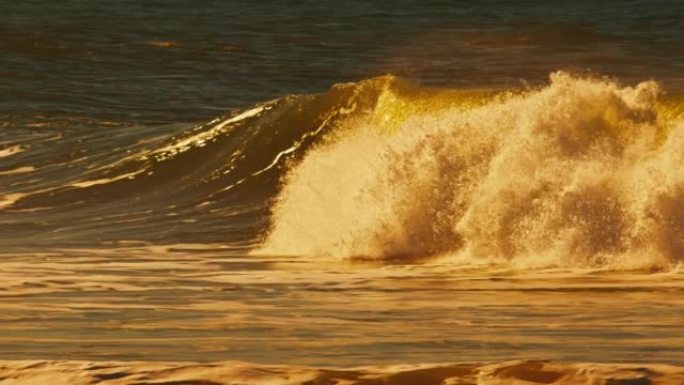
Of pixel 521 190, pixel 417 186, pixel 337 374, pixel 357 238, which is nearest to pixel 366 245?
pixel 357 238

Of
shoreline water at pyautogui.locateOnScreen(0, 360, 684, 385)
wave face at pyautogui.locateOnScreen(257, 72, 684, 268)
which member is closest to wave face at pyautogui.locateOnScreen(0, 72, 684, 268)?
wave face at pyautogui.locateOnScreen(257, 72, 684, 268)

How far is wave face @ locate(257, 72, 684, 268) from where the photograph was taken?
12.5m

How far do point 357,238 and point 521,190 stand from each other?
3.99ft

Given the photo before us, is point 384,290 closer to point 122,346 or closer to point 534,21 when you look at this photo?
point 122,346

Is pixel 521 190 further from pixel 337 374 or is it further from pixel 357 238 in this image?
pixel 337 374

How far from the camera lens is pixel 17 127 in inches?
1072

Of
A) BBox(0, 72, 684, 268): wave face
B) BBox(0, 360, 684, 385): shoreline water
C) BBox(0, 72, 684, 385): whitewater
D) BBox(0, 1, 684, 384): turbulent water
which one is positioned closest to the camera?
BBox(0, 360, 684, 385): shoreline water

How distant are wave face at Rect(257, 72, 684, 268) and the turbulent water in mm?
22

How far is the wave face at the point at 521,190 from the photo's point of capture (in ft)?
41.0

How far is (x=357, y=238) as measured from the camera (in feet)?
45.9

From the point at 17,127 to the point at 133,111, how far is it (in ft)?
13.4

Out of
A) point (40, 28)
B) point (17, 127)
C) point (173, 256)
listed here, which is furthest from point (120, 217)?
point (40, 28)

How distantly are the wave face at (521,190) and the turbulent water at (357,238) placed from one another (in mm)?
22

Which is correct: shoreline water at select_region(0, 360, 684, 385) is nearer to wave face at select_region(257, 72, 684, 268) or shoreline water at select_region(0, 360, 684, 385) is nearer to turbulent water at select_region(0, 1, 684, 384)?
turbulent water at select_region(0, 1, 684, 384)
